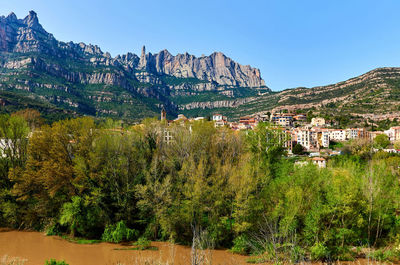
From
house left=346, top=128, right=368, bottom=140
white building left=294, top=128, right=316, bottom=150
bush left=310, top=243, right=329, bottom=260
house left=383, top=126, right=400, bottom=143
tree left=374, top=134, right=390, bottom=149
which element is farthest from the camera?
house left=346, top=128, right=368, bottom=140

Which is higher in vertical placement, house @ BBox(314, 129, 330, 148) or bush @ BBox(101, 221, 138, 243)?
house @ BBox(314, 129, 330, 148)

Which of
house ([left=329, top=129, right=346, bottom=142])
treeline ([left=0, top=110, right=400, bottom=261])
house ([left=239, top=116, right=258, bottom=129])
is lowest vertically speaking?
treeline ([left=0, top=110, right=400, bottom=261])

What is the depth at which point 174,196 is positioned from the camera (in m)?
21.6

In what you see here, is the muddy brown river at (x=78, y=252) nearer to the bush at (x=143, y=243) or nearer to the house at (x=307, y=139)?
the bush at (x=143, y=243)

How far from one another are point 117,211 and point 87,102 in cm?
14156

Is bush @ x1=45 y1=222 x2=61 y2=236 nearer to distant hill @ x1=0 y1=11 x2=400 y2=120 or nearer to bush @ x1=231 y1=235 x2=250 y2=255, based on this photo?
bush @ x1=231 y1=235 x2=250 y2=255

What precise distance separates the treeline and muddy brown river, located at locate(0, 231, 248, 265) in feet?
3.71

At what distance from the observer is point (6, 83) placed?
5054 inches

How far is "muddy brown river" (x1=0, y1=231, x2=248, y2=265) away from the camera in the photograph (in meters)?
16.6

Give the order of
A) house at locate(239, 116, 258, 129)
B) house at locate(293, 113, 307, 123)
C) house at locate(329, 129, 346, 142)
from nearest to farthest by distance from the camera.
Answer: house at locate(329, 129, 346, 142) < house at locate(239, 116, 258, 129) < house at locate(293, 113, 307, 123)

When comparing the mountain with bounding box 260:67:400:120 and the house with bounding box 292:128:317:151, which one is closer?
the house with bounding box 292:128:317:151

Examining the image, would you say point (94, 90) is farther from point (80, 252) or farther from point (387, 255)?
point (387, 255)

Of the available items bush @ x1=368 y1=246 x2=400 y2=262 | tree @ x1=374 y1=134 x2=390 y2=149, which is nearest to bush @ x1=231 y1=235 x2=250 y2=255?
bush @ x1=368 y1=246 x2=400 y2=262

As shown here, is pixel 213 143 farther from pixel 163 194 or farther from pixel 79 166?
pixel 79 166
